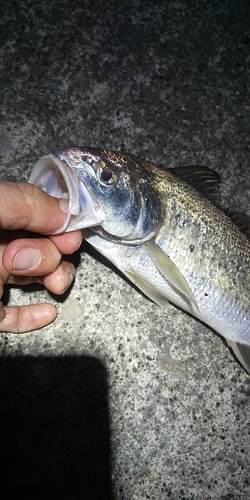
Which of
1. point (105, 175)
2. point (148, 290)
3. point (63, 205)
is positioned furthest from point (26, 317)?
point (105, 175)

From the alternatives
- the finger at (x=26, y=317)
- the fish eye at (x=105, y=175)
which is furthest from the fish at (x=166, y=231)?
the finger at (x=26, y=317)

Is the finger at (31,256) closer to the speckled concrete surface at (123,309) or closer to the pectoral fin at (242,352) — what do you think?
the speckled concrete surface at (123,309)

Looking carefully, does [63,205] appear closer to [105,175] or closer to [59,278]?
[105,175]

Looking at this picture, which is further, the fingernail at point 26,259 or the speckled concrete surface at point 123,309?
the speckled concrete surface at point 123,309

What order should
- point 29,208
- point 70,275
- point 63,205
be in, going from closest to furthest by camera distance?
point 29,208 < point 63,205 < point 70,275

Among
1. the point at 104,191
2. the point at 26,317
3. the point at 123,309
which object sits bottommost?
the point at 26,317

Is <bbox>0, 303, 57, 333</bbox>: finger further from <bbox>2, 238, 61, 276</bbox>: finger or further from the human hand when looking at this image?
<bbox>2, 238, 61, 276</bbox>: finger

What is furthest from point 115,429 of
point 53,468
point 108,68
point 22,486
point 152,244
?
point 108,68
